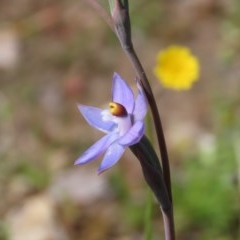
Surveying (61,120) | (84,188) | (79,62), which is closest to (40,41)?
(79,62)

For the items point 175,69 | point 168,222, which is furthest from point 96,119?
point 175,69

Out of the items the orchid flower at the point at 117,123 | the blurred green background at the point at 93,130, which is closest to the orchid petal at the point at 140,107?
the orchid flower at the point at 117,123

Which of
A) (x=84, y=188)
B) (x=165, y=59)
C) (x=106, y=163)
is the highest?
(x=106, y=163)

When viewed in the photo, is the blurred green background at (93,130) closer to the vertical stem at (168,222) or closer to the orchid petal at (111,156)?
the vertical stem at (168,222)

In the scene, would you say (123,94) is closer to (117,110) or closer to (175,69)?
(117,110)

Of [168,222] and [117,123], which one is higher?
[117,123]

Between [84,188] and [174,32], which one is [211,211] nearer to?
[84,188]
